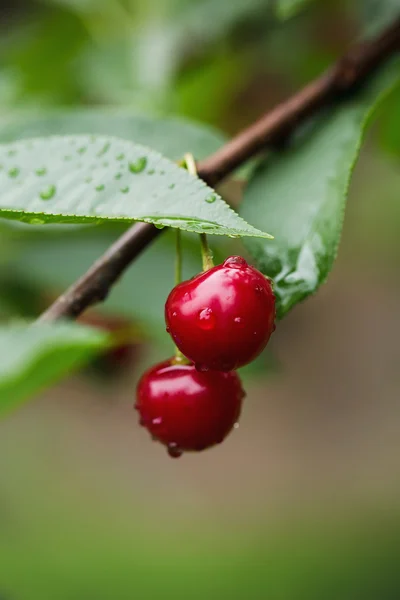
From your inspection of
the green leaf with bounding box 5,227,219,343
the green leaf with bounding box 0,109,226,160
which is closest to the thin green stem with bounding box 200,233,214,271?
the green leaf with bounding box 0,109,226,160

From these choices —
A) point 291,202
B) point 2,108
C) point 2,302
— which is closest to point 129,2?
point 2,108

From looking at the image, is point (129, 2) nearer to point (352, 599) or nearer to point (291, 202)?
point (291, 202)

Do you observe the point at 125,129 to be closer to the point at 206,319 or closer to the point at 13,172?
the point at 13,172

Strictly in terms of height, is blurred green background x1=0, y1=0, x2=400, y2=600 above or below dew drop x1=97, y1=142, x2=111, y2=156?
above

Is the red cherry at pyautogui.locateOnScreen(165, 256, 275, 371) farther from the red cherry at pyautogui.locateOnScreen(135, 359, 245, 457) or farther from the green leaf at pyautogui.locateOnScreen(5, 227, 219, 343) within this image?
the green leaf at pyautogui.locateOnScreen(5, 227, 219, 343)

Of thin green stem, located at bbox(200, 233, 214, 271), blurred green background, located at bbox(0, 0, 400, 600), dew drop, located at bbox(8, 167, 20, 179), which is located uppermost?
blurred green background, located at bbox(0, 0, 400, 600)

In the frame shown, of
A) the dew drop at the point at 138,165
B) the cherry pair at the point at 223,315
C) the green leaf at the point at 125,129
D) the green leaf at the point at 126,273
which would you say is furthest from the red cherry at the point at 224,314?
the green leaf at the point at 126,273
